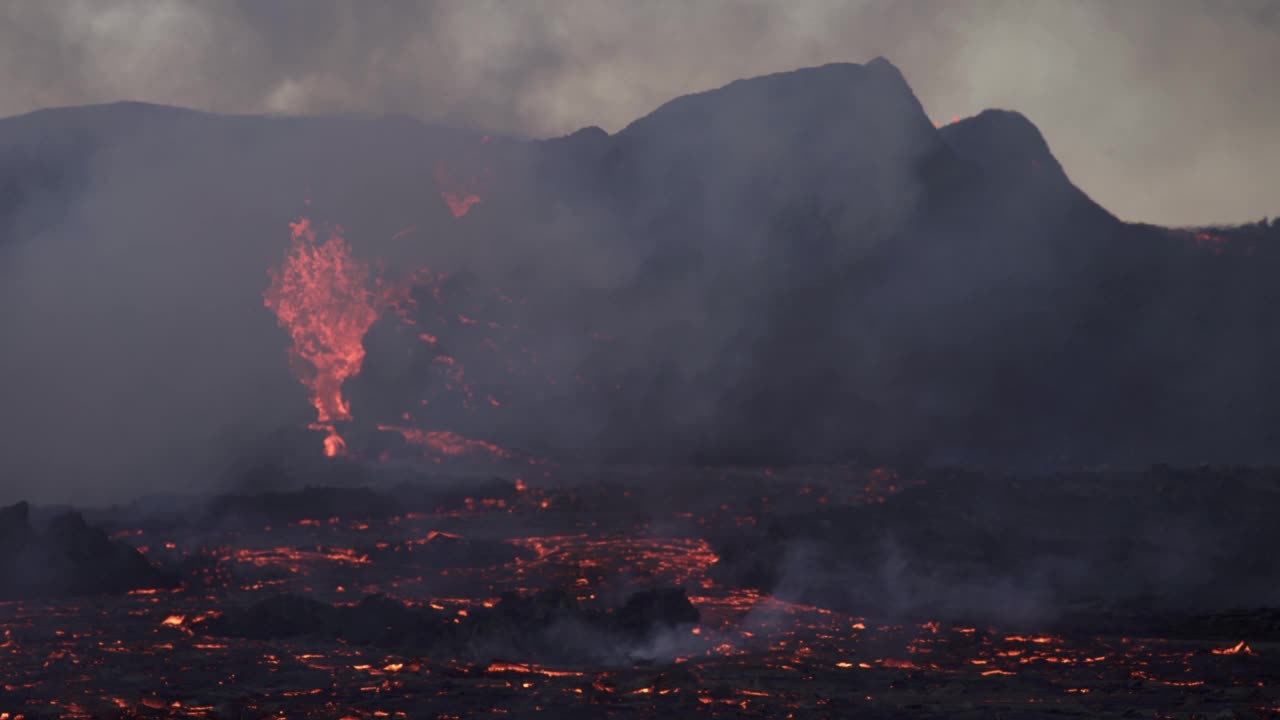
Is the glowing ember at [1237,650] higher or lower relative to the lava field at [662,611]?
lower

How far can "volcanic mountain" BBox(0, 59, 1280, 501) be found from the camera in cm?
6275

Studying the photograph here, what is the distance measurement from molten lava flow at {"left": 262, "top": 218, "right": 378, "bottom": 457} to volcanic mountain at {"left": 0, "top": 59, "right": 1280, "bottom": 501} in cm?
37

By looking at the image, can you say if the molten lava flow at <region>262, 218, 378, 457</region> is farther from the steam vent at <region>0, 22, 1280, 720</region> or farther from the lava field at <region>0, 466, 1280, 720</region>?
the lava field at <region>0, 466, 1280, 720</region>

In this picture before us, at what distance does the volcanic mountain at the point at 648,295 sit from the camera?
62.8 m

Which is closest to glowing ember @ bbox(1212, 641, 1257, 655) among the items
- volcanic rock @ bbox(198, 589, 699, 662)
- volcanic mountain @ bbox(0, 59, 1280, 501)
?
volcanic rock @ bbox(198, 589, 699, 662)

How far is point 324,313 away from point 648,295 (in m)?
19.4

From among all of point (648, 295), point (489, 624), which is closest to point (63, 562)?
point (489, 624)

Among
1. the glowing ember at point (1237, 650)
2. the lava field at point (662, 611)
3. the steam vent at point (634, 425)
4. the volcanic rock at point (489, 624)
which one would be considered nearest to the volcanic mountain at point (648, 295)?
the steam vent at point (634, 425)

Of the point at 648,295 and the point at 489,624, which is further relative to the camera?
the point at 648,295

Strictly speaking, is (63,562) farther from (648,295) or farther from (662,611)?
(648,295)

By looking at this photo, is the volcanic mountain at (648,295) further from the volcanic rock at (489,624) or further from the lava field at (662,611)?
the volcanic rock at (489,624)

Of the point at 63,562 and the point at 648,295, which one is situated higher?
the point at 648,295

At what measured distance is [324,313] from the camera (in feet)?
223

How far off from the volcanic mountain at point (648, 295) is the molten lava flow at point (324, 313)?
374mm
